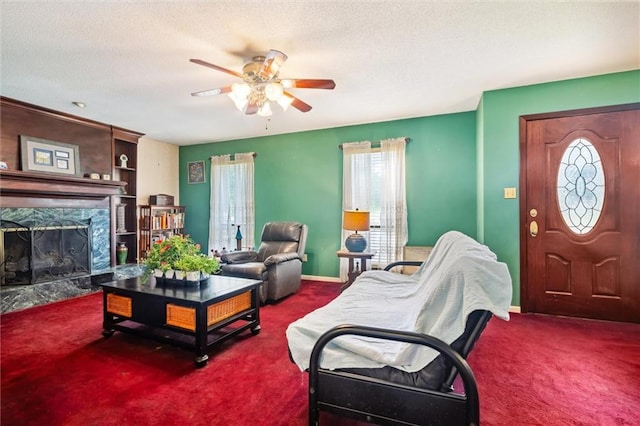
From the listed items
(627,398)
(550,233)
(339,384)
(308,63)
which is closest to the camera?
(339,384)

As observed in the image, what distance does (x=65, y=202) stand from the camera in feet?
13.0

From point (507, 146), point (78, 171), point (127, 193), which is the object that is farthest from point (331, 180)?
point (78, 171)

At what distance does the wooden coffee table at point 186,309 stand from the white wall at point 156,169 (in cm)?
308

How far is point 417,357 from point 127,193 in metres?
5.33

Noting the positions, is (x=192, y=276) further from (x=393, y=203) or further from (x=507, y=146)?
(x=507, y=146)

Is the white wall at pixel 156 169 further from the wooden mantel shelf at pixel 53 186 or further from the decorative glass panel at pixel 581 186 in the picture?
the decorative glass panel at pixel 581 186

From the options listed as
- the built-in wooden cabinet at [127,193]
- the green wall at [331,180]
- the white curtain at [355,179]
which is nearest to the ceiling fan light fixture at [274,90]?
the white curtain at [355,179]

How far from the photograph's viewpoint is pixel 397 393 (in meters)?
1.22

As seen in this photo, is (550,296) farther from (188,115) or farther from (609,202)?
(188,115)

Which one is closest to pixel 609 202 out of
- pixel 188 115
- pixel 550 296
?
pixel 550 296

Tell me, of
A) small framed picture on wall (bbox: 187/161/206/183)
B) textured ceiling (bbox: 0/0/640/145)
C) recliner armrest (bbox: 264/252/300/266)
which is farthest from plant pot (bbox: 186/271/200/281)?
small framed picture on wall (bbox: 187/161/206/183)

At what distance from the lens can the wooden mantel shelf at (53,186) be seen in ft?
11.0

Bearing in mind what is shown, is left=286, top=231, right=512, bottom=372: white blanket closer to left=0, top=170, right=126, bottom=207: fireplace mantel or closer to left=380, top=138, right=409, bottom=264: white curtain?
left=380, top=138, right=409, bottom=264: white curtain

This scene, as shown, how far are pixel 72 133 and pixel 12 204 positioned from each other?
1225mm
